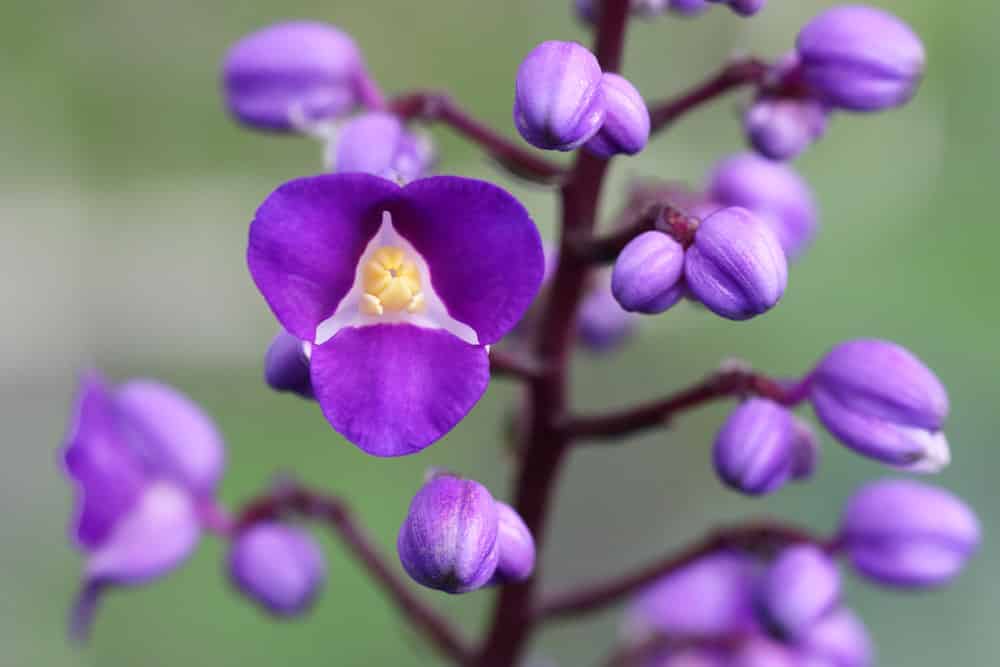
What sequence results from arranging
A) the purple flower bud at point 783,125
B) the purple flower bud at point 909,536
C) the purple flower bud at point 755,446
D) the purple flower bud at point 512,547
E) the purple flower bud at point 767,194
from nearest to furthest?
1. the purple flower bud at point 512,547
2. the purple flower bud at point 755,446
3. the purple flower bud at point 783,125
4. the purple flower bud at point 909,536
5. the purple flower bud at point 767,194

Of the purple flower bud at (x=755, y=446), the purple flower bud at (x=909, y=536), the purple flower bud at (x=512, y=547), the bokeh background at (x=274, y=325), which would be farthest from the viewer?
the bokeh background at (x=274, y=325)

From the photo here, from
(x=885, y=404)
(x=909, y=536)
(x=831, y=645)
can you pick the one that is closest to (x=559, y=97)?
(x=885, y=404)

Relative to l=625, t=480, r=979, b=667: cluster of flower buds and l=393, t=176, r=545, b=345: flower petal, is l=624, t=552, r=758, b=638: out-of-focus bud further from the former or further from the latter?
l=393, t=176, r=545, b=345: flower petal

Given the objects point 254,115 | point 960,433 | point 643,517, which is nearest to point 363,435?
point 254,115

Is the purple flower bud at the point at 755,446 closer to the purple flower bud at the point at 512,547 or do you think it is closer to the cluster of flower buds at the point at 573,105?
the purple flower bud at the point at 512,547

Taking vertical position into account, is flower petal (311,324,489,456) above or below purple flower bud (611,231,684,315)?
below

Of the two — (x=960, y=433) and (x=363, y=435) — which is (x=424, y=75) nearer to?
(x=960, y=433)

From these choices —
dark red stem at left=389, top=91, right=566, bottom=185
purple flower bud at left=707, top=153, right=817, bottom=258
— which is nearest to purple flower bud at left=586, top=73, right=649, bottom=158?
dark red stem at left=389, top=91, right=566, bottom=185

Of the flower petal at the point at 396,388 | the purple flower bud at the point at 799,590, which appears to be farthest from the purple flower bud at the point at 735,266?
the purple flower bud at the point at 799,590

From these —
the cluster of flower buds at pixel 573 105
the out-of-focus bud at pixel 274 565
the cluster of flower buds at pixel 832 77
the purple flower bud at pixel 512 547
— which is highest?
the cluster of flower buds at pixel 573 105
